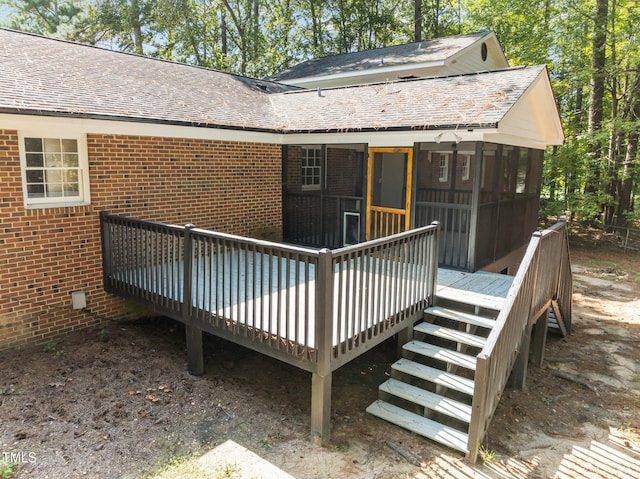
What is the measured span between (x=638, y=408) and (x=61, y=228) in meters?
8.12

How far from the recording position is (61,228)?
6133mm

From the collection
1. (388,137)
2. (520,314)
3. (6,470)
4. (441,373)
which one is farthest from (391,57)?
(6,470)

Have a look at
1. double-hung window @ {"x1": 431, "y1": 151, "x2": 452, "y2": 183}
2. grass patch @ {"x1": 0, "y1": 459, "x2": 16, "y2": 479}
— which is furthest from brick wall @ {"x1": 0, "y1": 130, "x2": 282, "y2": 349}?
double-hung window @ {"x1": 431, "y1": 151, "x2": 452, "y2": 183}

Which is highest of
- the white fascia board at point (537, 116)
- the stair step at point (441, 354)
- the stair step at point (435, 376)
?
the white fascia board at point (537, 116)

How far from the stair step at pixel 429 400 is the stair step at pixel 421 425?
143mm

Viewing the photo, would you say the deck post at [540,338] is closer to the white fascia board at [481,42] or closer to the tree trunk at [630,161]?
the white fascia board at [481,42]

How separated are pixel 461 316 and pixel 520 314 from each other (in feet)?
2.65

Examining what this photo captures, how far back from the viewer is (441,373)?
17.0 feet

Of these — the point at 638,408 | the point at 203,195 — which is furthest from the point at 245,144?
the point at 638,408

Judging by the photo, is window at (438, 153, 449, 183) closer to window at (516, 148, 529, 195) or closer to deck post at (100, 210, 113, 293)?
window at (516, 148, 529, 195)

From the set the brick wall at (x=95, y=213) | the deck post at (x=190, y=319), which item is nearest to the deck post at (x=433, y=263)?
the deck post at (x=190, y=319)

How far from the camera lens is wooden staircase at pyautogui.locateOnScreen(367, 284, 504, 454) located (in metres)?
4.72

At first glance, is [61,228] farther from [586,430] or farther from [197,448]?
[586,430]

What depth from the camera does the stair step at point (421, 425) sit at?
444 centimetres
